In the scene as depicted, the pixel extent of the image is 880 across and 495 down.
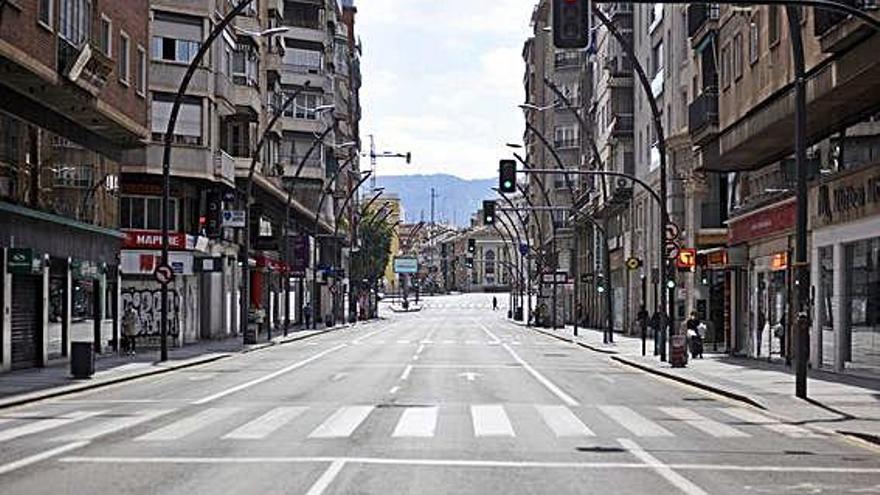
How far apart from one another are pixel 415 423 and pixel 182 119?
125 ft

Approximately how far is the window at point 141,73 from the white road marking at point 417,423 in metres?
23.8

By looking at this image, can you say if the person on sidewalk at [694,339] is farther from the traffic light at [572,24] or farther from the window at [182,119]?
the traffic light at [572,24]

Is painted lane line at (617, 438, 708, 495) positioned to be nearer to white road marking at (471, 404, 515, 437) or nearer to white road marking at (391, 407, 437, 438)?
white road marking at (471, 404, 515, 437)

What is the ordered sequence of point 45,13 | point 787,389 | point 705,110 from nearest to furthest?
1. point 787,389
2. point 45,13
3. point 705,110

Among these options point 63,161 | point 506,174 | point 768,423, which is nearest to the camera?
point 768,423

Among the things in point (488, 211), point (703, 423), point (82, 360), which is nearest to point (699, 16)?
point (488, 211)

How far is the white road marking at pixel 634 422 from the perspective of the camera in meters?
19.8

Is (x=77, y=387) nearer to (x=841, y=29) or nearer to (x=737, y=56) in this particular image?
(x=841, y=29)

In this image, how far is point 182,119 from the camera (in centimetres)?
5666

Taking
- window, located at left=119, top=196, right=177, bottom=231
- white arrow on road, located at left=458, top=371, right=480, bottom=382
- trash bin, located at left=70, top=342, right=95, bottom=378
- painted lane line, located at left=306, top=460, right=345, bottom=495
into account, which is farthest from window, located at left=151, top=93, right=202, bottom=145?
painted lane line, located at left=306, top=460, right=345, bottom=495

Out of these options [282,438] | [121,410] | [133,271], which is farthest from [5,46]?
[133,271]

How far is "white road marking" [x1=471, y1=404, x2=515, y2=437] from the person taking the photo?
1952 cm

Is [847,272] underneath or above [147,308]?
above

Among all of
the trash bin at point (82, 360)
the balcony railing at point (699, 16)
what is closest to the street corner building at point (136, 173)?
the trash bin at point (82, 360)
